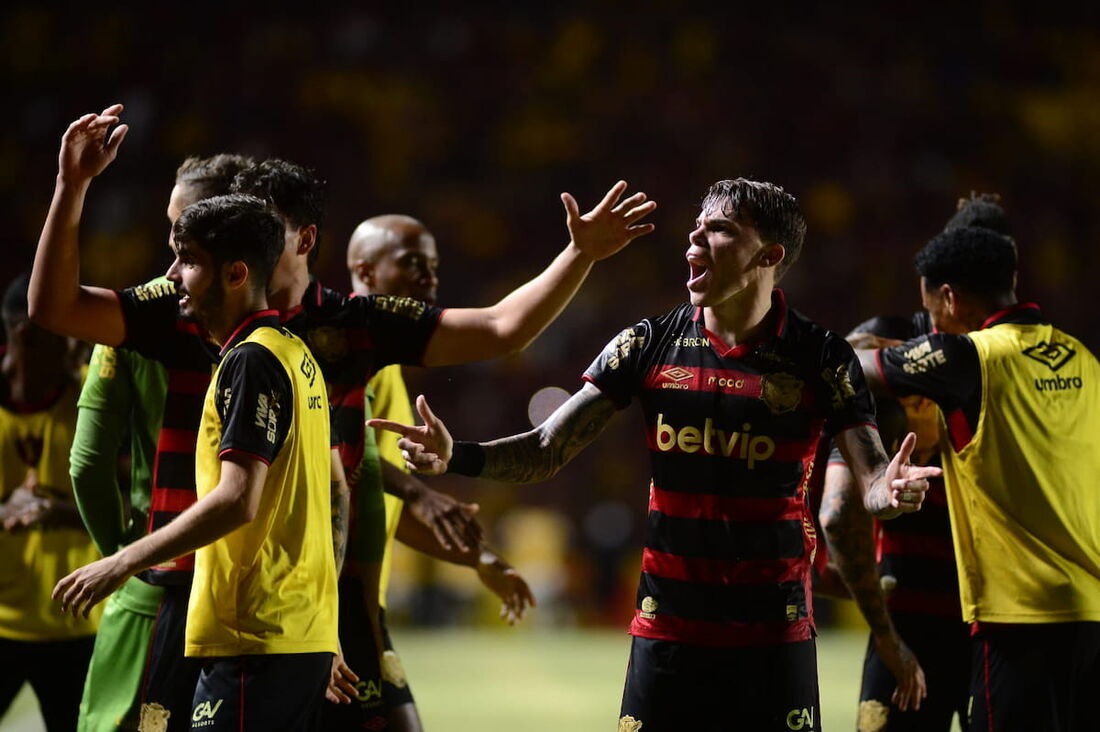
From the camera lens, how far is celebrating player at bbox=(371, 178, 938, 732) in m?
3.25

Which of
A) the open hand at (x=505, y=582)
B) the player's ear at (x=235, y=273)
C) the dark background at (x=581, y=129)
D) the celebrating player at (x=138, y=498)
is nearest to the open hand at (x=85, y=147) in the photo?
the celebrating player at (x=138, y=498)

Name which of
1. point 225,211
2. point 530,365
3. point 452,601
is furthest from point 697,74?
point 225,211

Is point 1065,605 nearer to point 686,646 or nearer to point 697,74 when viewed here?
point 686,646

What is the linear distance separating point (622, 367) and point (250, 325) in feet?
3.33

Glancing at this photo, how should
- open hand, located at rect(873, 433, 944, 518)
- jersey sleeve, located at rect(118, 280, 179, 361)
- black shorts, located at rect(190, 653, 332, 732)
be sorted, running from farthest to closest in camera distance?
jersey sleeve, located at rect(118, 280, 179, 361) → open hand, located at rect(873, 433, 944, 518) → black shorts, located at rect(190, 653, 332, 732)

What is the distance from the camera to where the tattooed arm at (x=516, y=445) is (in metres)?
3.29

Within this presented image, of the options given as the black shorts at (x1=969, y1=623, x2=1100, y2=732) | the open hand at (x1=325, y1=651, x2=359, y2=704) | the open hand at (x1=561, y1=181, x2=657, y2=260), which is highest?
the open hand at (x1=561, y1=181, x2=657, y2=260)

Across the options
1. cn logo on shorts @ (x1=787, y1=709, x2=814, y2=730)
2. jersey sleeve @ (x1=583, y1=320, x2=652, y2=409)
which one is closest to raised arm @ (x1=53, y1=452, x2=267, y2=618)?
jersey sleeve @ (x1=583, y1=320, x2=652, y2=409)

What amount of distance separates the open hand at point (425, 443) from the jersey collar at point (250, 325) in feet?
1.22

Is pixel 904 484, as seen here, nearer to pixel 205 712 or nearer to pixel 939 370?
pixel 939 370

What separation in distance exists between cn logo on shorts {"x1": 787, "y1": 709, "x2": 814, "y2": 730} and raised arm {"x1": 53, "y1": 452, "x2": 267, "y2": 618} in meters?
1.46

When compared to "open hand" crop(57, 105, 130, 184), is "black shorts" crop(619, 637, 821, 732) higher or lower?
lower

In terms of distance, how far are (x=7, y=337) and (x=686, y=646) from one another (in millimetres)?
3149

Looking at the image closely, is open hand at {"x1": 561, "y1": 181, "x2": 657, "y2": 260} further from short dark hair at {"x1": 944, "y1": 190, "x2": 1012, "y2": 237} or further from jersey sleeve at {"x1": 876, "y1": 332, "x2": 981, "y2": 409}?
short dark hair at {"x1": 944, "y1": 190, "x2": 1012, "y2": 237}
